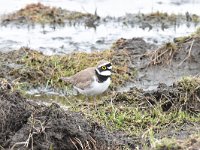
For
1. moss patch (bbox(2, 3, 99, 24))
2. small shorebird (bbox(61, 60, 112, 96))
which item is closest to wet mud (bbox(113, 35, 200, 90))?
small shorebird (bbox(61, 60, 112, 96))

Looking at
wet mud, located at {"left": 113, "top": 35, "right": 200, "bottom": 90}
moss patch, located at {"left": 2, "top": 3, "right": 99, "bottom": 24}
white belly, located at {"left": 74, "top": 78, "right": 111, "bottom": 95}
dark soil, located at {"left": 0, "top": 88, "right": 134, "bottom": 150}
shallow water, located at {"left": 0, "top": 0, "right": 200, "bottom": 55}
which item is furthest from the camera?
moss patch, located at {"left": 2, "top": 3, "right": 99, "bottom": 24}

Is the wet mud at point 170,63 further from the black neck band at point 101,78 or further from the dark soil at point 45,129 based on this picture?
the dark soil at point 45,129

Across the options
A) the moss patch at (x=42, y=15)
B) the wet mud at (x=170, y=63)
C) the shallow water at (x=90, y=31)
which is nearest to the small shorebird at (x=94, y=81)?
the wet mud at (x=170, y=63)

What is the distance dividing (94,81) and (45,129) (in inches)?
153

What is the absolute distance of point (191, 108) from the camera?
10.2 metres

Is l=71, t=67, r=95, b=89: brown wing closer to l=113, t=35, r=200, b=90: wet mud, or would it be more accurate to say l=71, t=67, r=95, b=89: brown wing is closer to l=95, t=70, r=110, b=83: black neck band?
l=95, t=70, r=110, b=83: black neck band

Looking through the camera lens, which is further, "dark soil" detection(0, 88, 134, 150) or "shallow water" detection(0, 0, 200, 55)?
"shallow water" detection(0, 0, 200, 55)

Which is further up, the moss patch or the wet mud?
the moss patch

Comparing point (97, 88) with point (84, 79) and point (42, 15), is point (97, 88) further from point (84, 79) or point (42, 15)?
point (42, 15)

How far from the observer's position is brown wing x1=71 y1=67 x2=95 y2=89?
11.5m

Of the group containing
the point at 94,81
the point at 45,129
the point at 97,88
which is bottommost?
the point at 97,88

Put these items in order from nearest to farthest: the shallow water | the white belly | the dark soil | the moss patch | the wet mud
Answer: the dark soil < the white belly < the wet mud < the shallow water < the moss patch

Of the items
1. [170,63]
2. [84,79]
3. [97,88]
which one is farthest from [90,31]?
[97,88]

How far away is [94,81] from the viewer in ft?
37.6
